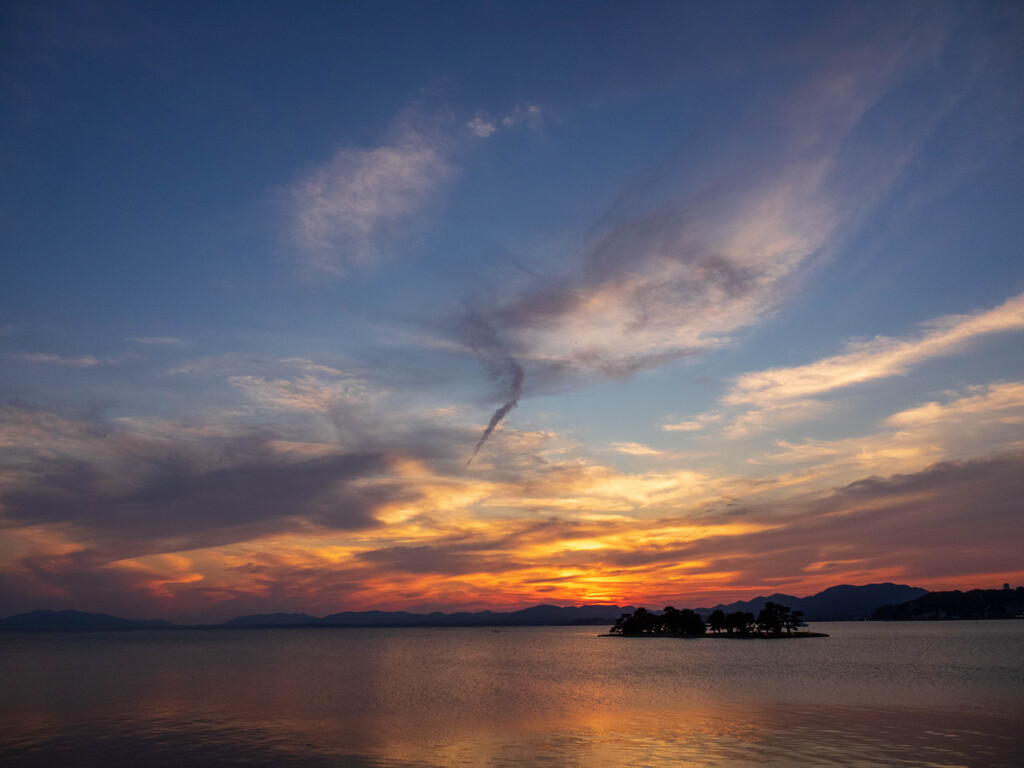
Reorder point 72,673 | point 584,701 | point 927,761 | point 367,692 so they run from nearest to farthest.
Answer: point 927,761 < point 584,701 < point 367,692 < point 72,673

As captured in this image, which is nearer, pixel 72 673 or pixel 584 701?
pixel 584 701

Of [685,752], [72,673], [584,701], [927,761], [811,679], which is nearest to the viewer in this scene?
[927,761]

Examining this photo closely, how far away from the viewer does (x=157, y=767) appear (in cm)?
3425

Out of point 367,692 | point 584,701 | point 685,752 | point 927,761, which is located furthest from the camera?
point 367,692

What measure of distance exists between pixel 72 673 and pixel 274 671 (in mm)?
26247

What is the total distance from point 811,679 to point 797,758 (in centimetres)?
4818

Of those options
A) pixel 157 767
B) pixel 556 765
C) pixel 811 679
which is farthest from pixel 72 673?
pixel 811 679

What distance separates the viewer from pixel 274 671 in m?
98.1

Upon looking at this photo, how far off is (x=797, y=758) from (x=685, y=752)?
5584mm

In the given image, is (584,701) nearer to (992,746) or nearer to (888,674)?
(992,746)

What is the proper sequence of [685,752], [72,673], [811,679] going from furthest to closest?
[72,673], [811,679], [685,752]

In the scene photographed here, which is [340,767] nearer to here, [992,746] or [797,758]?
[797,758]

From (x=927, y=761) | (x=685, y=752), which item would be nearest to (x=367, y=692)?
(x=685, y=752)

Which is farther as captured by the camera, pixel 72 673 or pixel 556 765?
pixel 72 673
